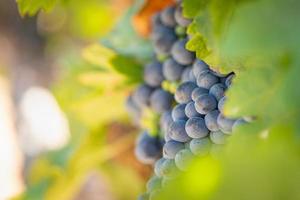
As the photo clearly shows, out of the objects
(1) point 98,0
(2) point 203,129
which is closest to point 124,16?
(2) point 203,129

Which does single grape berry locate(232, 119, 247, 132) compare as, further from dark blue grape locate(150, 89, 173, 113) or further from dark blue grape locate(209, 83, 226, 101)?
dark blue grape locate(150, 89, 173, 113)

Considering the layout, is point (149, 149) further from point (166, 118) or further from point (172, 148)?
point (172, 148)

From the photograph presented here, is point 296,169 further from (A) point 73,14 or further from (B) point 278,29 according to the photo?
(A) point 73,14

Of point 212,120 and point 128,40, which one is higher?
point 128,40

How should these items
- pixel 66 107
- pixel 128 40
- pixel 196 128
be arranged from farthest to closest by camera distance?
pixel 66 107 < pixel 128 40 < pixel 196 128

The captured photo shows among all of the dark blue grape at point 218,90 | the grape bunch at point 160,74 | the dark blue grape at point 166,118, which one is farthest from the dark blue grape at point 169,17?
the dark blue grape at point 218,90

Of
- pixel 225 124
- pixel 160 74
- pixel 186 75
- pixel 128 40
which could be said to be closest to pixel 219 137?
pixel 225 124
